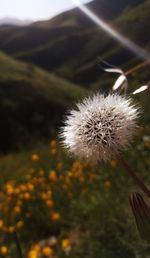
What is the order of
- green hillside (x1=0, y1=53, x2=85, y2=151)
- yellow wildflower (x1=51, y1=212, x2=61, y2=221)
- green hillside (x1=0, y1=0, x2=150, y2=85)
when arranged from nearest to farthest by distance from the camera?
yellow wildflower (x1=51, y1=212, x2=61, y2=221)
green hillside (x1=0, y1=53, x2=85, y2=151)
green hillside (x1=0, y1=0, x2=150, y2=85)

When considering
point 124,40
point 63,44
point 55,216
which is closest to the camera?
point 55,216

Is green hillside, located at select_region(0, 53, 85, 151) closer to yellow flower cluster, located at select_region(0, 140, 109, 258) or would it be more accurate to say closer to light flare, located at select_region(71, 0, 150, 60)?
light flare, located at select_region(71, 0, 150, 60)

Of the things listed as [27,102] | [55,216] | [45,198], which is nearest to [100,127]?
[55,216]

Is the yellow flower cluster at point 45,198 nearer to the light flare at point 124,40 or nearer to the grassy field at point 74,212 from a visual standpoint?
the grassy field at point 74,212

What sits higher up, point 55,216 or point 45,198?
point 45,198

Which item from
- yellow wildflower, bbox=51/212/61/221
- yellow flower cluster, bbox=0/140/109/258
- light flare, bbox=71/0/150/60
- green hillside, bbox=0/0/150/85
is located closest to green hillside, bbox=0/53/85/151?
green hillside, bbox=0/0/150/85

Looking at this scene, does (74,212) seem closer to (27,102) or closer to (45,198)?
(45,198)
